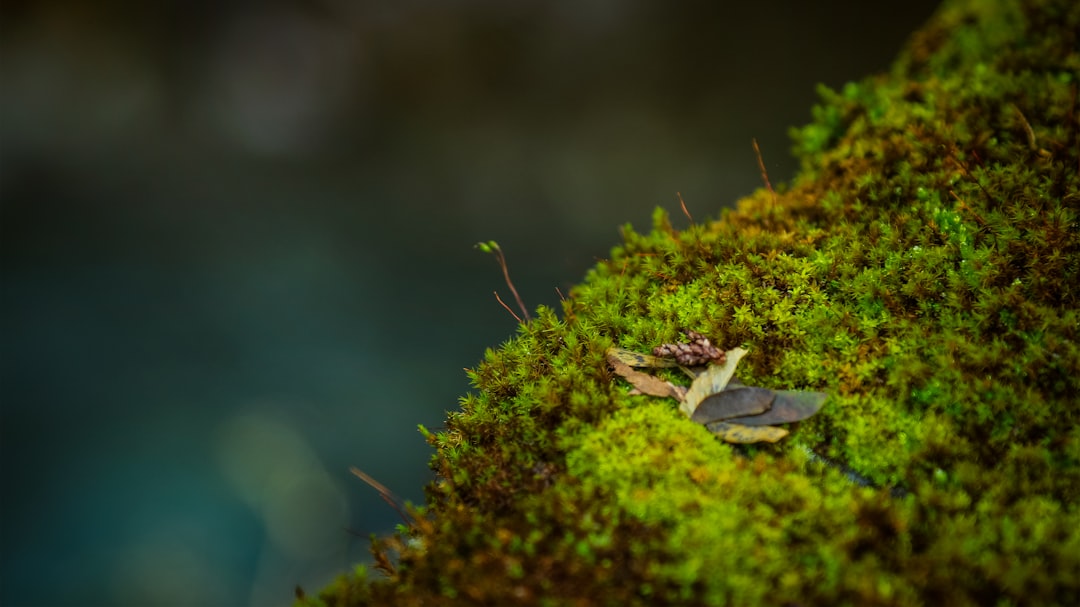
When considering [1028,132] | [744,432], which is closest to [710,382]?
[744,432]

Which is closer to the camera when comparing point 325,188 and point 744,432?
point 744,432

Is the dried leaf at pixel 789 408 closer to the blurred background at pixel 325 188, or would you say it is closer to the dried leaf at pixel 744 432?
the dried leaf at pixel 744 432

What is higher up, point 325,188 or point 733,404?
point 325,188

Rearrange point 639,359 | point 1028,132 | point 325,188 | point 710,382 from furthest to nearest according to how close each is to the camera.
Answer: point 325,188 → point 1028,132 → point 639,359 → point 710,382

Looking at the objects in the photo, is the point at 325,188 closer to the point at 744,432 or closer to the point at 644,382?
the point at 644,382

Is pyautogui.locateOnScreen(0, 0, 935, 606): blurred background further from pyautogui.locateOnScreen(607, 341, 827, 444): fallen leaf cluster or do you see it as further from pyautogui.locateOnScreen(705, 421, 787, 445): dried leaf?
pyautogui.locateOnScreen(705, 421, 787, 445): dried leaf

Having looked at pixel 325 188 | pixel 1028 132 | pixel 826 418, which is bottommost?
pixel 826 418

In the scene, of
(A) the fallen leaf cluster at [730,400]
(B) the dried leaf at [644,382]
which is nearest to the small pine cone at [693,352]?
(A) the fallen leaf cluster at [730,400]

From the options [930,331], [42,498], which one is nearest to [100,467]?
[42,498]
